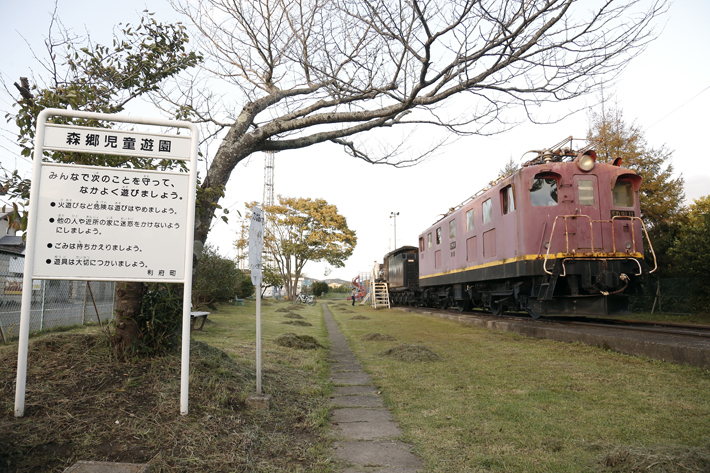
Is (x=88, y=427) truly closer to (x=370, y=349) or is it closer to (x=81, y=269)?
(x=81, y=269)

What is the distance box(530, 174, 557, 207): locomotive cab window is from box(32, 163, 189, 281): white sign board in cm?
776

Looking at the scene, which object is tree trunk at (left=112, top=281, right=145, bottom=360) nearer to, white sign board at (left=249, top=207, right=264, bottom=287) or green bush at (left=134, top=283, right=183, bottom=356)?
green bush at (left=134, top=283, right=183, bottom=356)

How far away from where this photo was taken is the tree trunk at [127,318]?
13.4 ft

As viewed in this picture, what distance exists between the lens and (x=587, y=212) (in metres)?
9.09

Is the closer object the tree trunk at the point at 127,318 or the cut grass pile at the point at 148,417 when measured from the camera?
the cut grass pile at the point at 148,417

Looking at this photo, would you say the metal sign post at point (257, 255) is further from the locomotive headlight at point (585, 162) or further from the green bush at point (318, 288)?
the green bush at point (318, 288)

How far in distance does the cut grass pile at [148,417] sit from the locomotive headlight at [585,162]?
7.61 metres

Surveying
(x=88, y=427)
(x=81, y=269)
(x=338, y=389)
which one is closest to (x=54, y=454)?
(x=88, y=427)

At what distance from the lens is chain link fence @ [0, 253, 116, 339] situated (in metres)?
8.10

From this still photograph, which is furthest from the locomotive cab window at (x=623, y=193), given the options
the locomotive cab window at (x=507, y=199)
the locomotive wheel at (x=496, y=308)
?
the locomotive wheel at (x=496, y=308)

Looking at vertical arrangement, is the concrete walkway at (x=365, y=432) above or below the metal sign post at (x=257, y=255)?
below

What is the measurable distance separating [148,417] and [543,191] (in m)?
8.54

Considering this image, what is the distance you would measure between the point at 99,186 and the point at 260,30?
11.3 ft

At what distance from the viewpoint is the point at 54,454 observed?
8.68 feet
